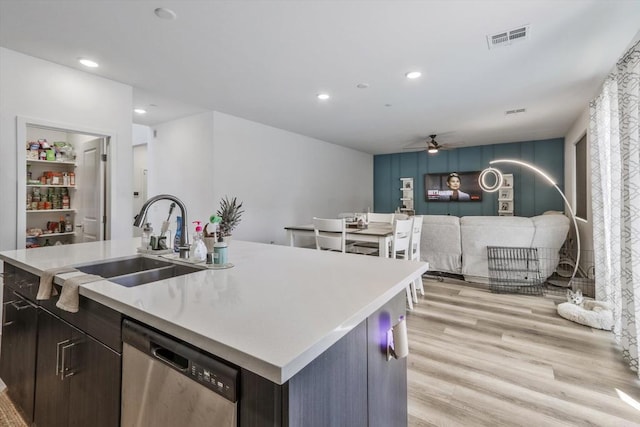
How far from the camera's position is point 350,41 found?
2.47m

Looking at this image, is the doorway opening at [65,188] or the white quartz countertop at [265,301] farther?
the doorway opening at [65,188]

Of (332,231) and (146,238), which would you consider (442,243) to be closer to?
(332,231)

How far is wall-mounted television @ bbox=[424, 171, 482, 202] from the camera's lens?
23.7 feet

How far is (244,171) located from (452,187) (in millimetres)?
5130

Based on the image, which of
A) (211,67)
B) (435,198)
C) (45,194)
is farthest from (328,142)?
(45,194)

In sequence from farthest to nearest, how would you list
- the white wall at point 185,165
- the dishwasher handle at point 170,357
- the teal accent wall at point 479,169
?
the teal accent wall at point 479,169
the white wall at point 185,165
the dishwasher handle at point 170,357

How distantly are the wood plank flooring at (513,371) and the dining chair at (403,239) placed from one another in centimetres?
26

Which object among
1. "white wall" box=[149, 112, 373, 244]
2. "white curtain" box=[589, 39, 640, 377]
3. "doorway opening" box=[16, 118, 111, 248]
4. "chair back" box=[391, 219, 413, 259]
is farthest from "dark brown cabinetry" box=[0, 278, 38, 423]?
→ "white curtain" box=[589, 39, 640, 377]

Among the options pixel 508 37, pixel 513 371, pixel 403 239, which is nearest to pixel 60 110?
pixel 403 239

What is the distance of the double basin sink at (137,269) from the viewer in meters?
1.38

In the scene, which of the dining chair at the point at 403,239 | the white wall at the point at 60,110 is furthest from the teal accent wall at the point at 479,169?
the white wall at the point at 60,110

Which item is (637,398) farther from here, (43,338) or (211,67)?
(211,67)

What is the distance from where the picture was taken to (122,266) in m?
1.66

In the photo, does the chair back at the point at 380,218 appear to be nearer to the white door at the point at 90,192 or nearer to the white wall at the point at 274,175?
the white wall at the point at 274,175
